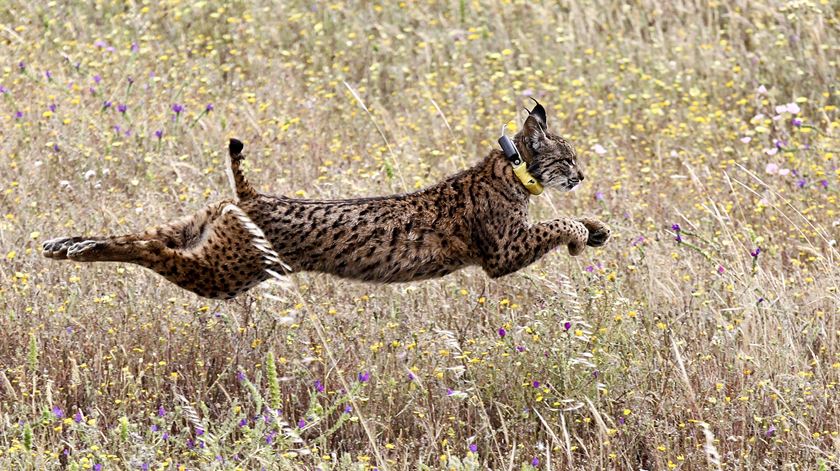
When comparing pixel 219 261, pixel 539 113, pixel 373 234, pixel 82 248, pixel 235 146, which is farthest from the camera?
pixel 539 113

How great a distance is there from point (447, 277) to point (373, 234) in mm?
1226

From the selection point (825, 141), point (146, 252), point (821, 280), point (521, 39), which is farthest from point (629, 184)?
point (146, 252)

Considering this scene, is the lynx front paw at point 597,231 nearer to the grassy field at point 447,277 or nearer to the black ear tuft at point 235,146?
the grassy field at point 447,277

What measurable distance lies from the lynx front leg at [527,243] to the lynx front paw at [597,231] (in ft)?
0.40

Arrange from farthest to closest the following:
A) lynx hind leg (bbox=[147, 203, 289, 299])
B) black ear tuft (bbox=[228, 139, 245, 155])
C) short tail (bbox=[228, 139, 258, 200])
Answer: lynx hind leg (bbox=[147, 203, 289, 299])
short tail (bbox=[228, 139, 258, 200])
black ear tuft (bbox=[228, 139, 245, 155])

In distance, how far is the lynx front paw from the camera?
6.71 meters

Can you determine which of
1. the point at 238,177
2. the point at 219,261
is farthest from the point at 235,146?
the point at 219,261

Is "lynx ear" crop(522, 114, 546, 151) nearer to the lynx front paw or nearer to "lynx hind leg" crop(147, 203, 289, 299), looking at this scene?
the lynx front paw

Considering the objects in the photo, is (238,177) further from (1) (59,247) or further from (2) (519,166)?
(2) (519,166)

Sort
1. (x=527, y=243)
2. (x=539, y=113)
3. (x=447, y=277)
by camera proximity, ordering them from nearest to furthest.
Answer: (x=527, y=243), (x=539, y=113), (x=447, y=277)

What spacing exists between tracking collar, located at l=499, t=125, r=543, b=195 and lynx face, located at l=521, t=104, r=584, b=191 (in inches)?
2.2

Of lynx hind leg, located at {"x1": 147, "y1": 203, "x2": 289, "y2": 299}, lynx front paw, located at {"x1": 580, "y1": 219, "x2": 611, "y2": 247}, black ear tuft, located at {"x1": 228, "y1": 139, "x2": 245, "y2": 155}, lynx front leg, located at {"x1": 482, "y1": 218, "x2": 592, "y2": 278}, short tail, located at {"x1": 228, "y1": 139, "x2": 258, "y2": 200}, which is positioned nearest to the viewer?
black ear tuft, located at {"x1": 228, "y1": 139, "x2": 245, "y2": 155}

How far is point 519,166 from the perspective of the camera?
6.68 m

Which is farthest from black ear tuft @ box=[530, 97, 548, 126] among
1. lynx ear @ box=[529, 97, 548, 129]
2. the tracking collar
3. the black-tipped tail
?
the black-tipped tail
